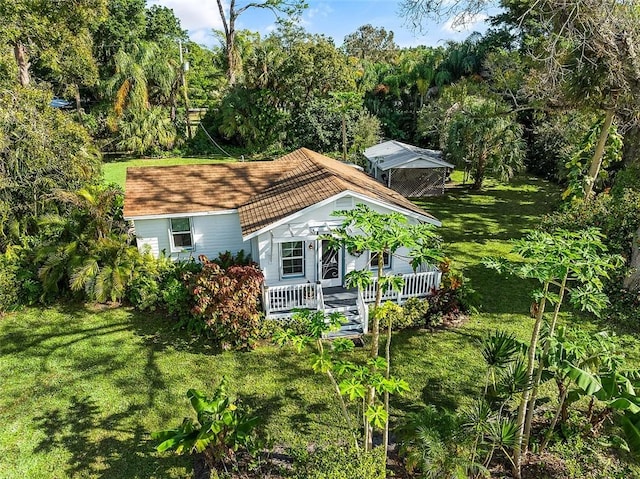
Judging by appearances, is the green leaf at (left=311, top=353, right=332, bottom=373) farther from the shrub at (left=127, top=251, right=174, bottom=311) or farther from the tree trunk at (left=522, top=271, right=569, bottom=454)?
the shrub at (left=127, top=251, right=174, bottom=311)

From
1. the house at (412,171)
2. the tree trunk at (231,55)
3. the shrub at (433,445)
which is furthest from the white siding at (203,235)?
the tree trunk at (231,55)

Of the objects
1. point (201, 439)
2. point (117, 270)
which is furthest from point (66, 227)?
point (201, 439)

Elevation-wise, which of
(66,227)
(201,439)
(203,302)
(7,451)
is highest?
(66,227)

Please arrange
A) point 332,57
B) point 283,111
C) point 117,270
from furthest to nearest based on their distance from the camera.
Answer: point 283,111
point 332,57
point 117,270

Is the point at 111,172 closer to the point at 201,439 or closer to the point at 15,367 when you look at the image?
the point at 15,367

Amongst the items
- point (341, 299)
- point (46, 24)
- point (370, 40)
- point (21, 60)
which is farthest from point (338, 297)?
point (370, 40)

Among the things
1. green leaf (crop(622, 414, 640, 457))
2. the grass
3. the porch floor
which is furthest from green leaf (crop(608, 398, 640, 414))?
the porch floor

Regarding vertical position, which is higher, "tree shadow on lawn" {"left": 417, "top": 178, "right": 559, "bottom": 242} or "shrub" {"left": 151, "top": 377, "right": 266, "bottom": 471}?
"tree shadow on lawn" {"left": 417, "top": 178, "right": 559, "bottom": 242}

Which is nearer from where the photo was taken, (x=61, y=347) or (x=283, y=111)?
(x=61, y=347)
